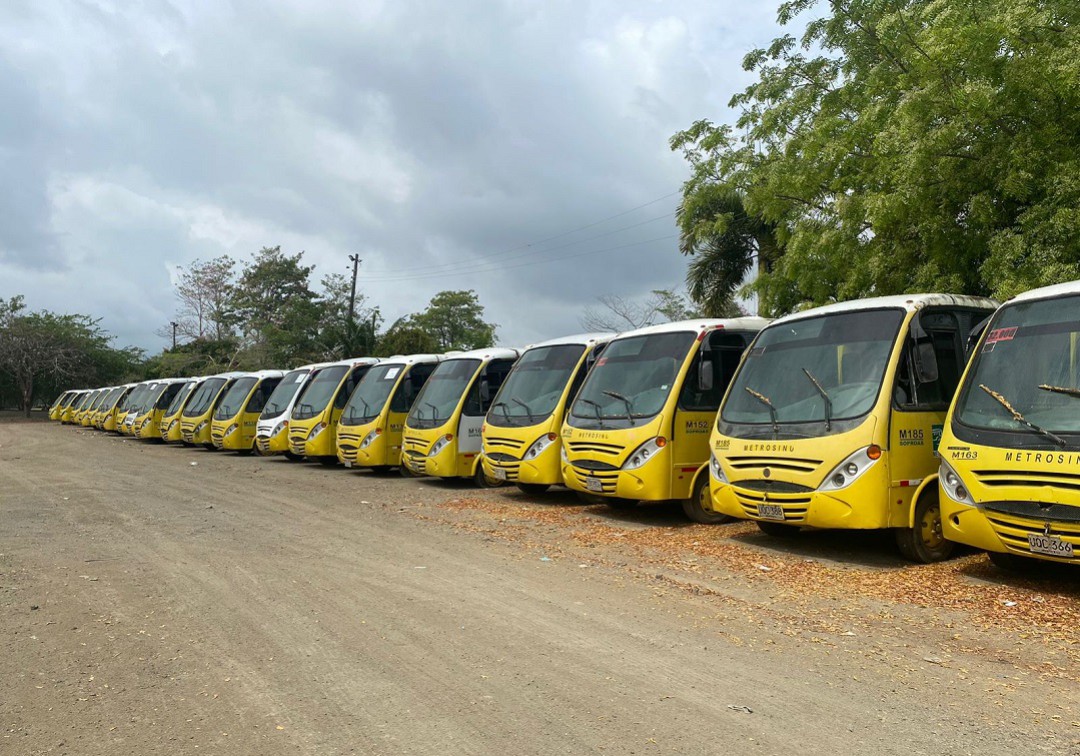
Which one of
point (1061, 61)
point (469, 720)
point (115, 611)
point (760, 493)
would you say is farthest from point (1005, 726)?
point (1061, 61)

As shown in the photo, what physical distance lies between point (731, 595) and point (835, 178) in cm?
982

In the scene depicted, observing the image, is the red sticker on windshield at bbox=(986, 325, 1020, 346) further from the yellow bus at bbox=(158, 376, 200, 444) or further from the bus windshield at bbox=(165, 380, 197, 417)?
the bus windshield at bbox=(165, 380, 197, 417)

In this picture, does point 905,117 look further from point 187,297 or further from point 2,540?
point 187,297

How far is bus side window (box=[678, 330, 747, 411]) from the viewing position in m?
11.4

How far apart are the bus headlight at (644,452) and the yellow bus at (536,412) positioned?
1.77 metres

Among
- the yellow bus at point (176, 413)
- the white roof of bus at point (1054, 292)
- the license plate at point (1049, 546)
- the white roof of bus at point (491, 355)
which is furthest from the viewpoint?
the yellow bus at point (176, 413)

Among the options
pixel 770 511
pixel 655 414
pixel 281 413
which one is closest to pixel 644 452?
pixel 655 414

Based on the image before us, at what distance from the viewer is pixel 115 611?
6477 mm

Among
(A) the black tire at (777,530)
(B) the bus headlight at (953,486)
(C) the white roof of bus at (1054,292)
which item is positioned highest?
(C) the white roof of bus at (1054,292)

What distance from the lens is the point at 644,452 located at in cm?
1102

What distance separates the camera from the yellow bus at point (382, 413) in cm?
1755

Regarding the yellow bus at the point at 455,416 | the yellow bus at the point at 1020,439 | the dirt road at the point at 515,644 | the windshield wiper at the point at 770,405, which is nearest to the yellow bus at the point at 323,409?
the yellow bus at the point at 455,416

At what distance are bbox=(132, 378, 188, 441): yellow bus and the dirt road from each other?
21906 millimetres

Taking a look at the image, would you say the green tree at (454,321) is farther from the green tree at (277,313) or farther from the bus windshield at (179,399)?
the bus windshield at (179,399)
